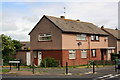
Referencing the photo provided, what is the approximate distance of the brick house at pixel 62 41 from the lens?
29094mm

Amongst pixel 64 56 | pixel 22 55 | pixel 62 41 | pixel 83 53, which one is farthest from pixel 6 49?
pixel 83 53

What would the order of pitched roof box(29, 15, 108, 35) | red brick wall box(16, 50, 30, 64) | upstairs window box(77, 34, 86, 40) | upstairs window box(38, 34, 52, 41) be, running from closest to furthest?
1. pitched roof box(29, 15, 108, 35)
2. upstairs window box(38, 34, 52, 41)
3. upstairs window box(77, 34, 86, 40)
4. red brick wall box(16, 50, 30, 64)

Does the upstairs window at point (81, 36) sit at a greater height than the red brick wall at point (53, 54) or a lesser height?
greater

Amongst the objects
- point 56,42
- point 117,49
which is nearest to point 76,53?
point 56,42

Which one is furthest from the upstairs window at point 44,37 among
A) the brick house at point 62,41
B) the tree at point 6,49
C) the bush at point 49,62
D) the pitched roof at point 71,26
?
the tree at point 6,49

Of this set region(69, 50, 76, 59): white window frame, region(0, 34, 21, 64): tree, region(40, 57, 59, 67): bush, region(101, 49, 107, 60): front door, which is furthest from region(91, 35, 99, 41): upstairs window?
region(0, 34, 21, 64): tree

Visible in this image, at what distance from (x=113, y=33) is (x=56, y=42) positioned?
2218cm

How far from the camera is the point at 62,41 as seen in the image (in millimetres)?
28812

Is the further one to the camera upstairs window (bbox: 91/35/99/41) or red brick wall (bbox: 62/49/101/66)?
upstairs window (bbox: 91/35/99/41)

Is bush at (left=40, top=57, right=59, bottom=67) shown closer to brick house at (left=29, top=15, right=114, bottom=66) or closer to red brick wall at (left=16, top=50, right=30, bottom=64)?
brick house at (left=29, top=15, right=114, bottom=66)

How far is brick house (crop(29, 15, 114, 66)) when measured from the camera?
29.1 metres

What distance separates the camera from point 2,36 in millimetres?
34375

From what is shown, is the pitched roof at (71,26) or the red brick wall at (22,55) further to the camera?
the red brick wall at (22,55)

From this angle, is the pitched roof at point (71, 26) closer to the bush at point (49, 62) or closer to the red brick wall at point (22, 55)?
the bush at point (49, 62)
